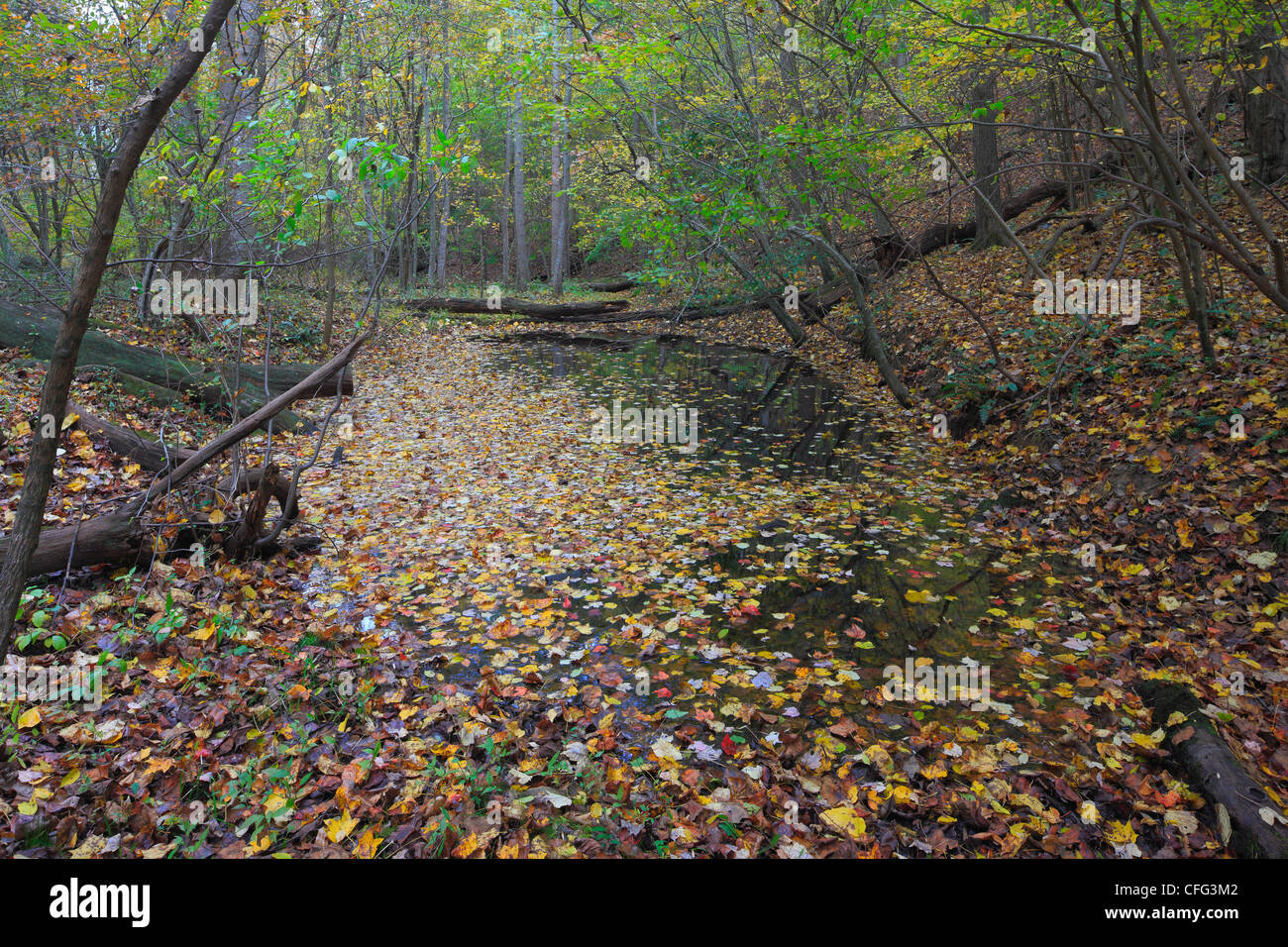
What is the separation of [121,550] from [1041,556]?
6.81 metres

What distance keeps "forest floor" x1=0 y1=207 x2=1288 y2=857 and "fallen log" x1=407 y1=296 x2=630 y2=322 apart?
14.8 m

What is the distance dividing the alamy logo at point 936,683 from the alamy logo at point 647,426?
535 centimetres

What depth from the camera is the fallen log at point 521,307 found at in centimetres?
2235

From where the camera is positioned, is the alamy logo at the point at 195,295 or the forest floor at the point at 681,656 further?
the alamy logo at the point at 195,295

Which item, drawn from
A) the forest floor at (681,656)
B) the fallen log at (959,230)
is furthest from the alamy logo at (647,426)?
the fallen log at (959,230)

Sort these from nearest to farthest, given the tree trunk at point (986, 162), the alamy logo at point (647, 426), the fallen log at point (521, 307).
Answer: the alamy logo at point (647, 426)
the tree trunk at point (986, 162)
the fallen log at point (521, 307)

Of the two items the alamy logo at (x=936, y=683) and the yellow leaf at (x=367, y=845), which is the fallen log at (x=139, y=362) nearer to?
the yellow leaf at (x=367, y=845)

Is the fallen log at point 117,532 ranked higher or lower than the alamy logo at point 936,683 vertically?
higher

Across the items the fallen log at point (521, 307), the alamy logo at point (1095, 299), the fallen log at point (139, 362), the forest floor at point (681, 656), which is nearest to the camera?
the forest floor at point (681, 656)

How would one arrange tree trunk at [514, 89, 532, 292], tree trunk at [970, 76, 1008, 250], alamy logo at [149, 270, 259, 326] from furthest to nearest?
1. tree trunk at [514, 89, 532, 292]
2. tree trunk at [970, 76, 1008, 250]
3. alamy logo at [149, 270, 259, 326]

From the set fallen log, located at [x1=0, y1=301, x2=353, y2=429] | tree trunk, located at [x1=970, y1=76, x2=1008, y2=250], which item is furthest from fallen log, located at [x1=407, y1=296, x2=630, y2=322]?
fallen log, located at [x1=0, y1=301, x2=353, y2=429]

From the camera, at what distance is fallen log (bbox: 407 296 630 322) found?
73.3ft


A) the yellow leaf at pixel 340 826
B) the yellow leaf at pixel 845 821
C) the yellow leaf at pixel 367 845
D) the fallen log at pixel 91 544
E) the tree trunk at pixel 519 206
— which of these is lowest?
the yellow leaf at pixel 845 821
